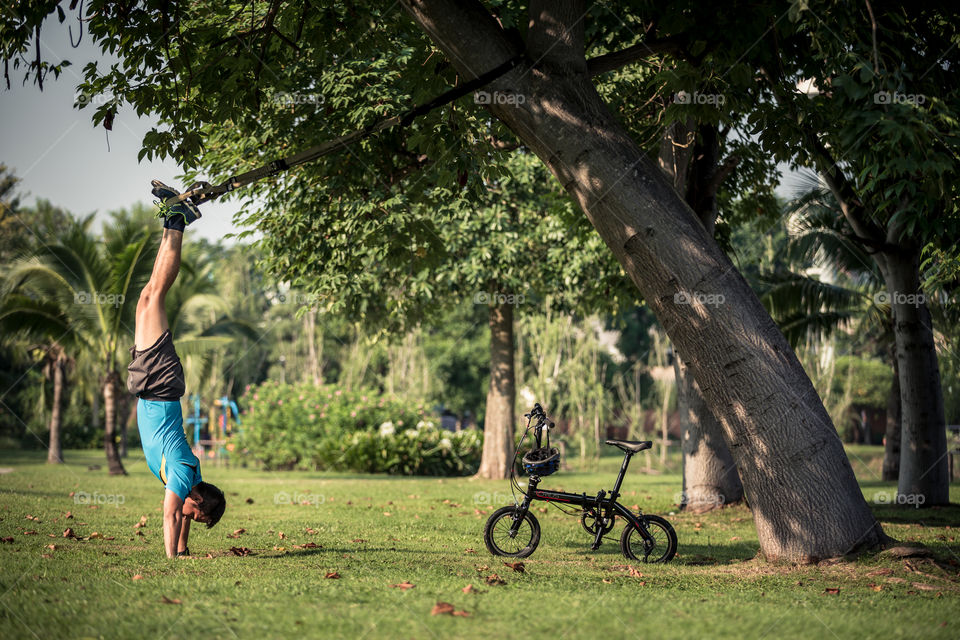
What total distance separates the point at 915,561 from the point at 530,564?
3001 millimetres

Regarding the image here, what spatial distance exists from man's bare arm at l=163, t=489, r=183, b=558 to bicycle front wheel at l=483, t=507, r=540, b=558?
2.63m

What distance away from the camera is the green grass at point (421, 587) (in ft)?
15.0

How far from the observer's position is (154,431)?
646cm

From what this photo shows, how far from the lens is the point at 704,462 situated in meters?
12.2

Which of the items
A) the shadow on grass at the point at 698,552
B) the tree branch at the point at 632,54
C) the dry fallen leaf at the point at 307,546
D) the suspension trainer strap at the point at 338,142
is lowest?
the shadow on grass at the point at 698,552

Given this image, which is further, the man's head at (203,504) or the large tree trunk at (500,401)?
the large tree trunk at (500,401)

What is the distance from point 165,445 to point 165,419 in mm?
201

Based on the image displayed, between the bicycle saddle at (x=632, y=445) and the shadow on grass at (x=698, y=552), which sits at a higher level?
the bicycle saddle at (x=632, y=445)

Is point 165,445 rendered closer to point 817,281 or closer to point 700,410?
point 700,410

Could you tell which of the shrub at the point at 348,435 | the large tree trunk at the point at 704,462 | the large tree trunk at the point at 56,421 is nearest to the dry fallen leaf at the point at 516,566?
the large tree trunk at the point at 704,462

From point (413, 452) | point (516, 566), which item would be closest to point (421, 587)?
point (516, 566)

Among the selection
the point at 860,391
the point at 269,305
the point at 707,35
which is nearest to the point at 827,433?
the point at 707,35

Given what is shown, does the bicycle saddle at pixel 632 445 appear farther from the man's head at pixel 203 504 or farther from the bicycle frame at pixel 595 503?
the man's head at pixel 203 504

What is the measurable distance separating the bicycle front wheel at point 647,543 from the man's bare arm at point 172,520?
12.5 ft
